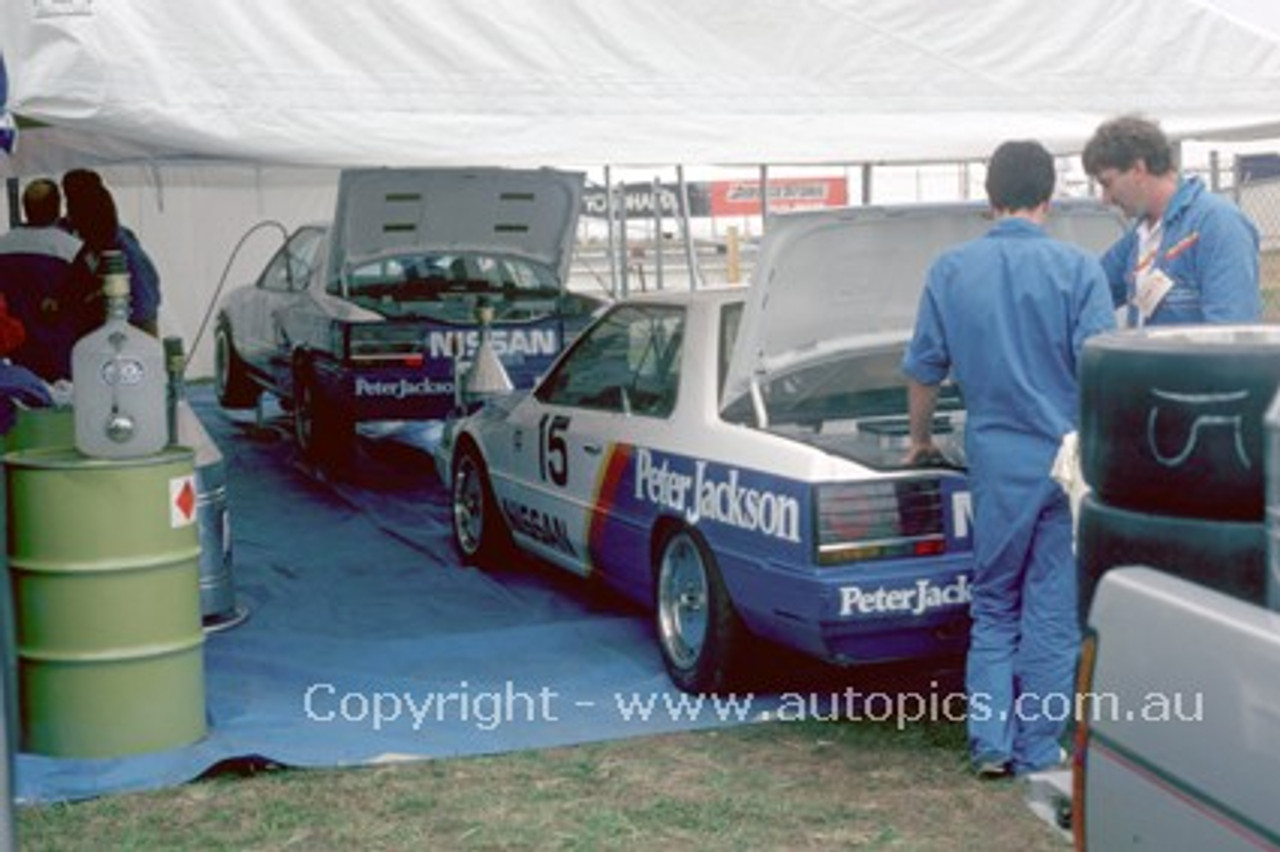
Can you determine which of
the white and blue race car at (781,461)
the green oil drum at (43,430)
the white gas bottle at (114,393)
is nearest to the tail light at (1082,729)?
the white and blue race car at (781,461)

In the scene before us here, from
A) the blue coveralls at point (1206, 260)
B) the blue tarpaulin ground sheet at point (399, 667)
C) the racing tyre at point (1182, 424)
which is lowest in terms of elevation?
the blue tarpaulin ground sheet at point (399, 667)

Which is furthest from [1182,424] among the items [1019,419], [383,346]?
[383,346]

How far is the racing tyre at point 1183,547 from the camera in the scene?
8.45 ft

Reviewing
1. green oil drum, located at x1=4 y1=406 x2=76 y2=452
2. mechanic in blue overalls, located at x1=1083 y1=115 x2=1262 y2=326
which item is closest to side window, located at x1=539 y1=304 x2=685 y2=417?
mechanic in blue overalls, located at x1=1083 y1=115 x2=1262 y2=326

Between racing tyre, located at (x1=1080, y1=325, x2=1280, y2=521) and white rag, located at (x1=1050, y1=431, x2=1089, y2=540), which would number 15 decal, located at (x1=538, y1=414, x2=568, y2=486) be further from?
racing tyre, located at (x1=1080, y1=325, x2=1280, y2=521)

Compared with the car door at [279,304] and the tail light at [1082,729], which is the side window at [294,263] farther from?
the tail light at [1082,729]

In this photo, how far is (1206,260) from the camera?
557 centimetres

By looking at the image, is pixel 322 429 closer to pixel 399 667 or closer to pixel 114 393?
pixel 399 667

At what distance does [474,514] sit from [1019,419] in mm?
3779

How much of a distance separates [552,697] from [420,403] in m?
4.63

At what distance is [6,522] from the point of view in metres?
5.75

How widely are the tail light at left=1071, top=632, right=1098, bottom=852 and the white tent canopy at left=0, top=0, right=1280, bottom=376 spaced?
366cm

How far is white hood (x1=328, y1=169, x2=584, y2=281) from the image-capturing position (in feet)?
36.9

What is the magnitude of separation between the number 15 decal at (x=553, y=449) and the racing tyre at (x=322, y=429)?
3.82m
